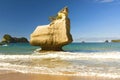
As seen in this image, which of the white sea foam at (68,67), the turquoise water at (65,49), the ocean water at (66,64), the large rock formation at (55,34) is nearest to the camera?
the white sea foam at (68,67)

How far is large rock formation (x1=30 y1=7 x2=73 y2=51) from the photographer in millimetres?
31672

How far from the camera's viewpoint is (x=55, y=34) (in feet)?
107

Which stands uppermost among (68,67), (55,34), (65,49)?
(55,34)

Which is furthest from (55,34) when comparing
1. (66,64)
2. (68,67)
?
(68,67)

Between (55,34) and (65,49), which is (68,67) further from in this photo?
(65,49)

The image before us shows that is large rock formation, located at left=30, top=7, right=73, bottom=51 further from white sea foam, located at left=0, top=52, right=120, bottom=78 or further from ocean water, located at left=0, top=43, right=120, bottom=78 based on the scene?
white sea foam, located at left=0, top=52, right=120, bottom=78

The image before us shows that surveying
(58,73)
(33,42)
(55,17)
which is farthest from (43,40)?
(58,73)

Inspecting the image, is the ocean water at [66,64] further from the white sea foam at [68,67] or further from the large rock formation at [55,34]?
the large rock formation at [55,34]

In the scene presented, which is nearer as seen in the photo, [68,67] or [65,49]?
[68,67]

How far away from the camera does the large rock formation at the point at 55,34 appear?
3167 cm

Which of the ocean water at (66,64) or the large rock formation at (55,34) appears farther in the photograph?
the large rock formation at (55,34)

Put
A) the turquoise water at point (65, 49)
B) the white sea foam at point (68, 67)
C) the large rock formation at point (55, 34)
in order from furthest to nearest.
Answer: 1. the turquoise water at point (65, 49)
2. the large rock formation at point (55, 34)
3. the white sea foam at point (68, 67)

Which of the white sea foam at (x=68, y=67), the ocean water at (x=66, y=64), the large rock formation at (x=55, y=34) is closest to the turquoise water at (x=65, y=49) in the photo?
the large rock formation at (x=55, y=34)

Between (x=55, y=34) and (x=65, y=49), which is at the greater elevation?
(x=55, y=34)
